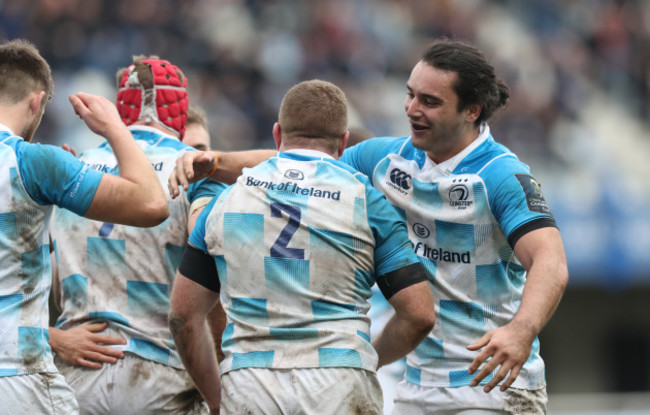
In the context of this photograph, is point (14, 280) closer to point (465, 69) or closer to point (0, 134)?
point (0, 134)

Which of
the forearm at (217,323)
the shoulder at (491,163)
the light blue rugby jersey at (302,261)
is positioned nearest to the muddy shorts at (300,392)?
the light blue rugby jersey at (302,261)

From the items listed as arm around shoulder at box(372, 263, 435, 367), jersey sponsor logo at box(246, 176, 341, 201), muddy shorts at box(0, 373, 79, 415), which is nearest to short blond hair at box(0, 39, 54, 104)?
jersey sponsor logo at box(246, 176, 341, 201)

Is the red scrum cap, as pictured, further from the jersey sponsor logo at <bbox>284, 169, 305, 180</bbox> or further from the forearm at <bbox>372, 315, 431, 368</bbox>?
the forearm at <bbox>372, 315, 431, 368</bbox>

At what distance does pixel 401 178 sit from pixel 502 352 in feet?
4.27

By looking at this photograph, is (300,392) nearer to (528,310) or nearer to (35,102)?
(528,310)

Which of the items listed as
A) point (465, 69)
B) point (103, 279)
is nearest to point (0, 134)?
point (103, 279)

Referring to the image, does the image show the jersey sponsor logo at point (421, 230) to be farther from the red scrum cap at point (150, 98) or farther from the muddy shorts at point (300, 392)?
the red scrum cap at point (150, 98)

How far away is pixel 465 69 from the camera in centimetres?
472

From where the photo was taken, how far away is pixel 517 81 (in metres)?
14.8

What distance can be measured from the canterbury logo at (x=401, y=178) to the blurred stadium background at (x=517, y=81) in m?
6.96

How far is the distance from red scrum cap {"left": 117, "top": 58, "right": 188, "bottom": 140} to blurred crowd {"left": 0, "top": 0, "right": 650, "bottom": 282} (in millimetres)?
5813

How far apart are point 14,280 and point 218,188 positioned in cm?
123

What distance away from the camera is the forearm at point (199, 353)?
4191mm

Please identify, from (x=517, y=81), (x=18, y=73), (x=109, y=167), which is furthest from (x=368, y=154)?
(x=517, y=81)
